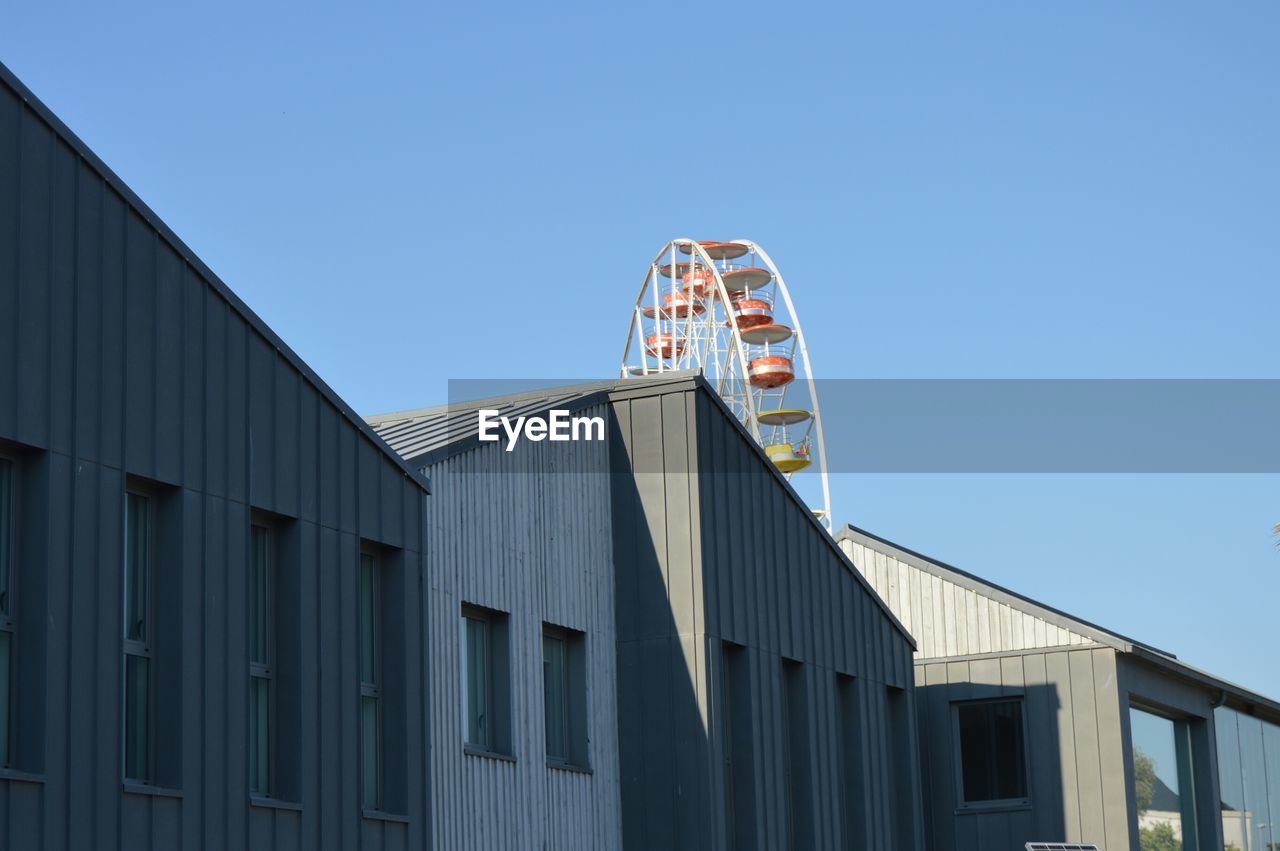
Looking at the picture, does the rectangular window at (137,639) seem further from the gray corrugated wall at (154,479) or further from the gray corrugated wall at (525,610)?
the gray corrugated wall at (525,610)

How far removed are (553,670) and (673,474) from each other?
8.22 ft

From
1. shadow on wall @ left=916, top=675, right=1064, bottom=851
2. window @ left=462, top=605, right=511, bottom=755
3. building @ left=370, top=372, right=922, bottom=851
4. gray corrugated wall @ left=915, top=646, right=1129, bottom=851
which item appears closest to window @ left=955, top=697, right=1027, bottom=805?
shadow on wall @ left=916, top=675, right=1064, bottom=851

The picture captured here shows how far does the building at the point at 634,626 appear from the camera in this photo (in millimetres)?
15938

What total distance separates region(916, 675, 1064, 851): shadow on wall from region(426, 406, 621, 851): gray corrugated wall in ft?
33.8

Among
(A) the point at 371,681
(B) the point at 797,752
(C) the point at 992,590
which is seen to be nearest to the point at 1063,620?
(C) the point at 992,590

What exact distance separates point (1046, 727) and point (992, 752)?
93 cm

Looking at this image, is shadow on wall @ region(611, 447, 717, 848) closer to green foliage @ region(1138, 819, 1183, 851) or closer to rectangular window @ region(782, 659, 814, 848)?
rectangular window @ region(782, 659, 814, 848)

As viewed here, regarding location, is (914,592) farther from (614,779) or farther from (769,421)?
(769,421)

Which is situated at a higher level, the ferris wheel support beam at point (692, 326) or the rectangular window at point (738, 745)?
the ferris wheel support beam at point (692, 326)

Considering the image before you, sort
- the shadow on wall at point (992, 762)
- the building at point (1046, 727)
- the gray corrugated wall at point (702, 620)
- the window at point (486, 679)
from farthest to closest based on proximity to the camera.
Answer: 1. the shadow on wall at point (992, 762)
2. the building at point (1046, 727)
3. the gray corrugated wall at point (702, 620)
4. the window at point (486, 679)

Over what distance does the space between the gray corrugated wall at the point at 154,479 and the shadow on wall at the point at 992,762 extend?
47.5 ft

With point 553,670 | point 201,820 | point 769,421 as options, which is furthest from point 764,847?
point 769,421

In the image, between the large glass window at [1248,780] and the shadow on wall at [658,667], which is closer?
the shadow on wall at [658,667]

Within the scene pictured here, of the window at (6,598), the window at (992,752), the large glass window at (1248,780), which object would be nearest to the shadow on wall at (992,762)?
the window at (992,752)
